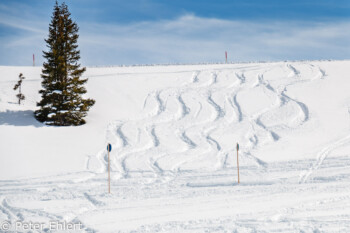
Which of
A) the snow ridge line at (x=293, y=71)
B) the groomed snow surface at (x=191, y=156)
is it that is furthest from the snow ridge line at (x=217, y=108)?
the snow ridge line at (x=293, y=71)

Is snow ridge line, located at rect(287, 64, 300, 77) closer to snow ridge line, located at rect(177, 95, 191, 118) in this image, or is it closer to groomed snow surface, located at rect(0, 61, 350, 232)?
groomed snow surface, located at rect(0, 61, 350, 232)

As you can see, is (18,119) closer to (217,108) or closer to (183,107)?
(183,107)

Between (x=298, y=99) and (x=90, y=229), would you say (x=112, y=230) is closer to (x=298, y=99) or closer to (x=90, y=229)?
(x=90, y=229)

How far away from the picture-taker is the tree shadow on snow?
21.7 meters

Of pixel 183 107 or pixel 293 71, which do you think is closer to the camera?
pixel 183 107

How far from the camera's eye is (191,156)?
16.6 metres

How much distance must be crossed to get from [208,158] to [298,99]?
11.7m

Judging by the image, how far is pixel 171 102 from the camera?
1045 inches

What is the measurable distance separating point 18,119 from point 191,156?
1197cm

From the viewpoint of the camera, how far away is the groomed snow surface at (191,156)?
9461 millimetres

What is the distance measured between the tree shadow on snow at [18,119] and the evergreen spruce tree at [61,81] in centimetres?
48

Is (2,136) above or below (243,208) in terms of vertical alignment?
above

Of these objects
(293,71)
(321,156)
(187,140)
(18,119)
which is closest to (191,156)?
(187,140)

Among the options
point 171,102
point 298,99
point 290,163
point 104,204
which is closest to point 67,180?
point 104,204
